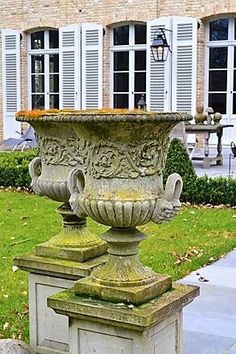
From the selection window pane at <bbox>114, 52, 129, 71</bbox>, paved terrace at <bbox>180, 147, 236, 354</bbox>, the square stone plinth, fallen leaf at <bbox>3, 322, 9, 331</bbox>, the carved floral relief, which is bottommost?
fallen leaf at <bbox>3, 322, 9, 331</bbox>

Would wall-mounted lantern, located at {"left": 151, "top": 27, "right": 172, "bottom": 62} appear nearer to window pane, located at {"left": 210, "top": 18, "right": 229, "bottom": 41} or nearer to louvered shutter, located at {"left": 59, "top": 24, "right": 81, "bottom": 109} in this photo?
window pane, located at {"left": 210, "top": 18, "right": 229, "bottom": 41}

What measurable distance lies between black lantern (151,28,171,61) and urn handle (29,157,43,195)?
Result: 410 inches

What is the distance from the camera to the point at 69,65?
1495cm

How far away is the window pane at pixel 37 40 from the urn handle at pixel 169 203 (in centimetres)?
1353

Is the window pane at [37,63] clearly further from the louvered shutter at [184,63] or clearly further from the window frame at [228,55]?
the window frame at [228,55]

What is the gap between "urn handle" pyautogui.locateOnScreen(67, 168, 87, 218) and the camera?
2635 millimetres

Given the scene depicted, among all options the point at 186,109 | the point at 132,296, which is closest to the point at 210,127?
the point at 186,109

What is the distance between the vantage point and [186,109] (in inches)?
539

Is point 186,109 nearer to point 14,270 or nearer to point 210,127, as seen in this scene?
point 210,127

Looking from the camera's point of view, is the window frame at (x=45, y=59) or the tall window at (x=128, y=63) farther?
the window frame at (x=45, y=59)

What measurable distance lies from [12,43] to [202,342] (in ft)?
42.5

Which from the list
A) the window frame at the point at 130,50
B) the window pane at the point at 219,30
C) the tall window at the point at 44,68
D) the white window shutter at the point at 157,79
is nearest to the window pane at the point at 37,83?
the tall window at the point at 44,68

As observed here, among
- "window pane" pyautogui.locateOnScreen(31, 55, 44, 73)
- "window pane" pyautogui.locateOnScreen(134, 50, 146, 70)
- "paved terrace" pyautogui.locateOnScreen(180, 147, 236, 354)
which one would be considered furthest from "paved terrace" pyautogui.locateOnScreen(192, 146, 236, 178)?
"window pane" pyautogui.locateOnScreen(31, 55, 44, 73)

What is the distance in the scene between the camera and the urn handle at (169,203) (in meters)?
2.50
